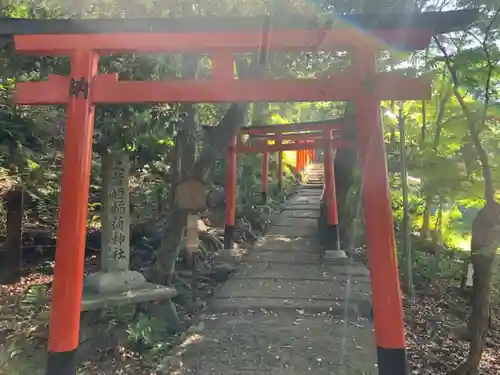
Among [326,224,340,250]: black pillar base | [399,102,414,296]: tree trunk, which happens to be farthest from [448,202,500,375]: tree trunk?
[326,224,340,250]: black pillar base

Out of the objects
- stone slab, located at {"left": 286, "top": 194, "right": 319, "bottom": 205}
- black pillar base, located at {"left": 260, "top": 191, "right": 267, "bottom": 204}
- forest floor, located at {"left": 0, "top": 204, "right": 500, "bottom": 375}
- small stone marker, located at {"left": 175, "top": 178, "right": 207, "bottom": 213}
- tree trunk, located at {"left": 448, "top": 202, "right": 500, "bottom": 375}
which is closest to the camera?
tree trunk, located at {"left": 448, "top": 202, "right": 500, "bottom": 375}

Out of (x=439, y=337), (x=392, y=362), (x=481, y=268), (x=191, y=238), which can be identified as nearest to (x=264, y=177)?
(x=191, y=238)

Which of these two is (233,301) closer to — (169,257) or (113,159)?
(169,257)

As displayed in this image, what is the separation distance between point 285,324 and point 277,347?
31.2 inches

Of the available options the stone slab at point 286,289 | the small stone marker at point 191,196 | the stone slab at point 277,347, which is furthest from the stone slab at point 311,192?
the stone slab at point 277,347

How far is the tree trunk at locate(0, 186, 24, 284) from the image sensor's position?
8.52 meters

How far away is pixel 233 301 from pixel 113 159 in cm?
243

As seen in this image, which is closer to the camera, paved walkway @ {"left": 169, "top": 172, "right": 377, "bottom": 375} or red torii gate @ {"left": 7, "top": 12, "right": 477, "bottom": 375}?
red torii gate @ {"left": 7, "top": 12, "right": 477, "bottom": 375}

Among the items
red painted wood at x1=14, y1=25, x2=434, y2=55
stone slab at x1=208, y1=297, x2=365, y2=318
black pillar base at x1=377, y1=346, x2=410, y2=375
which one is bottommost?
stone slab at x1=208, y1=297, x2=365, y2=318

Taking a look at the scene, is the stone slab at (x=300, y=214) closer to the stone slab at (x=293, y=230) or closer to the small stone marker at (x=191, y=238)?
the stone slab at (x=293, y=230)

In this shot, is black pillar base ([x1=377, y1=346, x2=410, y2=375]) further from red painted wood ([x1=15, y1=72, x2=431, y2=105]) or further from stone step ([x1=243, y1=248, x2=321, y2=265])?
stone step ([x1=243, y1=248, x2=321, y2=265])

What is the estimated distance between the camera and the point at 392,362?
13.0 feet

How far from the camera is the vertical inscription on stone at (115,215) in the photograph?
622 centimetres

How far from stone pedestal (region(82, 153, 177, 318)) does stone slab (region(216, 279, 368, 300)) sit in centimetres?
136
